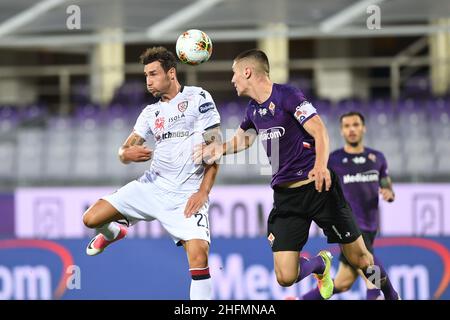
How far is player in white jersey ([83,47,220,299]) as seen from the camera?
25.9 ft

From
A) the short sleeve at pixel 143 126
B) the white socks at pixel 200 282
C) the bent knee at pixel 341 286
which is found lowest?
the bent knee at pixel 341 286

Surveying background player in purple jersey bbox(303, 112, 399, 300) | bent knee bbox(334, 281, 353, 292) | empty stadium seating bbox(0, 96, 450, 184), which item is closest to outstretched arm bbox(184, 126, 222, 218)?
background player in purple jersey bbox(303, 112, 399, 300)

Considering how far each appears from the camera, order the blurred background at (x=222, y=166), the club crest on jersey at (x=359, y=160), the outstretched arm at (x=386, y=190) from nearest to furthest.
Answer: the outstretched arm at (x=386, y=190) → the club crest on jersey at (x=359, y=160) → the blurred background at (x=222, y=166)

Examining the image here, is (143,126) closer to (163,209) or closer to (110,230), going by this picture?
(163,209)

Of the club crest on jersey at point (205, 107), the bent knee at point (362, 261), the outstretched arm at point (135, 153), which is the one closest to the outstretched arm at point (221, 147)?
the club crest on jersey at point (205, 107)

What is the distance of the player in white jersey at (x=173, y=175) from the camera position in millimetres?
7883

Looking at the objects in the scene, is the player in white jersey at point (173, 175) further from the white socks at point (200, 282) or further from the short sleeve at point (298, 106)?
the short sleeve at point (298, 106)

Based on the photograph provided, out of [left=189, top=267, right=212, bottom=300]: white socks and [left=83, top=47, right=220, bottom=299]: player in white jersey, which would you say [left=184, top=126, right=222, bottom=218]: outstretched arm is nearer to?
[left=83, top=47, right=220, bottom=299]: player in white jersey

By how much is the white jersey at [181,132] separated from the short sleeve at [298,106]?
25.1 inches

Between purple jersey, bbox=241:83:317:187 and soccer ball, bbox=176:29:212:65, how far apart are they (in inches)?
22.0

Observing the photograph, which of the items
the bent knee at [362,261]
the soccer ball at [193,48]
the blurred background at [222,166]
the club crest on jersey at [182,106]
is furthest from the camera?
the blurred background at [222,166]

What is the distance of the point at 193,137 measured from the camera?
803 cm
